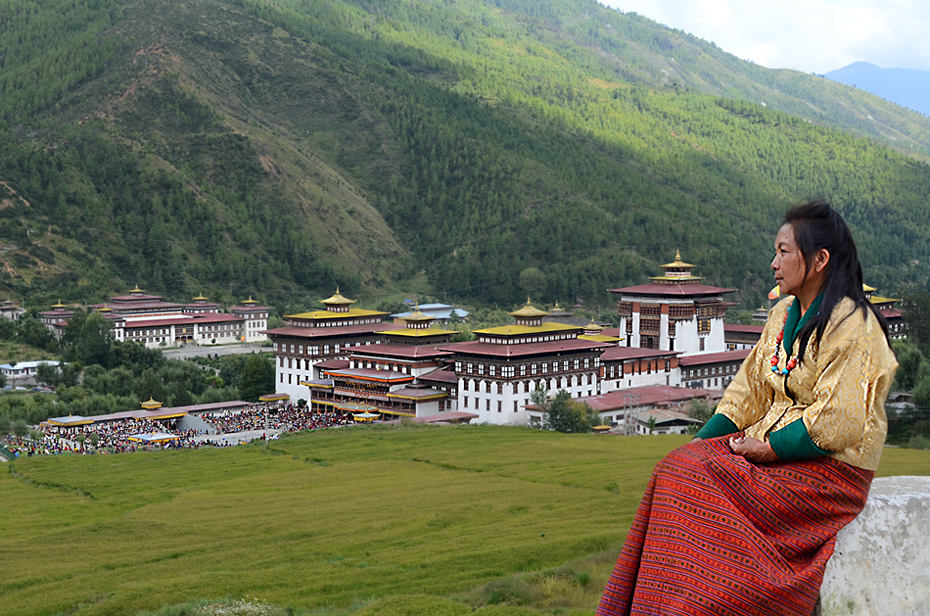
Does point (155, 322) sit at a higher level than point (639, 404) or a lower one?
higher

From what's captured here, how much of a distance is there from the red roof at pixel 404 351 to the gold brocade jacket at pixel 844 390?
66.0m

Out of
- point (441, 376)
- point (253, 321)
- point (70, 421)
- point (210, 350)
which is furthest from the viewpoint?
point (253, 321)

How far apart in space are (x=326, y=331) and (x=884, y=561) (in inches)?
3061

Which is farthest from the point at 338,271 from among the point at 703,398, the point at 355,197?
the point at 703,398

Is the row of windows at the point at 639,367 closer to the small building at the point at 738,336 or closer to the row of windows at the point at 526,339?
the row of windows at the point at 526,339

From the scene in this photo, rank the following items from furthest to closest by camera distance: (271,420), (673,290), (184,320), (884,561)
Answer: (184,320), (673,290), (271,420), (884,561)

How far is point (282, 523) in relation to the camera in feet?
112

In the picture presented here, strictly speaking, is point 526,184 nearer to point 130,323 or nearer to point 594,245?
point 594,245

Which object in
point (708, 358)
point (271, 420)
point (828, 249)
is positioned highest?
point (828, 249)

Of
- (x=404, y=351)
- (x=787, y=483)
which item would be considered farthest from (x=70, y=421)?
(x=787, y=483)

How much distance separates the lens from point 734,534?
706cm

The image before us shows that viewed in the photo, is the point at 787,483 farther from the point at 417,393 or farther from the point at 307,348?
the point at 307,348

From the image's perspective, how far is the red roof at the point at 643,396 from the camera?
6700cm

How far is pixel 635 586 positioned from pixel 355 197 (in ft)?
623
